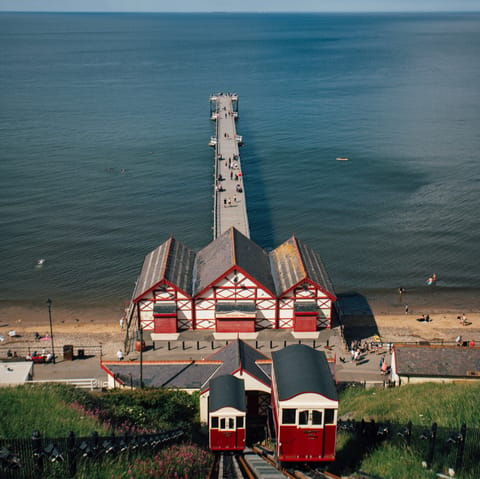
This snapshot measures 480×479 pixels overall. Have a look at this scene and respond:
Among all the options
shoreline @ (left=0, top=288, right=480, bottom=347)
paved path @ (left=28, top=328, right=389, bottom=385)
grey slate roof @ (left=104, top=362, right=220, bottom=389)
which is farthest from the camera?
shoreline @ (left=0, top=288, right=480, bottom=347)

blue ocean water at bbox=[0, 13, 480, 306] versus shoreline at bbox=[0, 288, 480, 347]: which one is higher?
blue ocean water at bbox=[0, 13, 480, 306]

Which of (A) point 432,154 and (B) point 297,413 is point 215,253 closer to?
(B) point 297,413

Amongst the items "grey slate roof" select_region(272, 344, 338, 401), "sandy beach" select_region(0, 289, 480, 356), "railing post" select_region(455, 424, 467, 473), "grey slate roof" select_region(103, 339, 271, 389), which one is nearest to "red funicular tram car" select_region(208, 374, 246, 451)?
"grey slate roof" select_region(272, 344, 338, 401)

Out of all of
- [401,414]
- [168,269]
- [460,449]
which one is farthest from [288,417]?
[168,269]

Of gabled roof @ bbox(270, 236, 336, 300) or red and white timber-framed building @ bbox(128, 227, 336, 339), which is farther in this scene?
gabled roof @ bbox(270, 236, 336, 300)

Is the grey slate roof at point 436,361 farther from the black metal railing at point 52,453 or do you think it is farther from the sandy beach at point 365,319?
the black metal railing at point 52,453

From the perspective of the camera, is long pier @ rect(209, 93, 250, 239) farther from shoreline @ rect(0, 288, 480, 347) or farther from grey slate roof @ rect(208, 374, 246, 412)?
grey slate roof @ rect(208, 374, 246, 412)

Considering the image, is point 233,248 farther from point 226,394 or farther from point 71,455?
point 71,455

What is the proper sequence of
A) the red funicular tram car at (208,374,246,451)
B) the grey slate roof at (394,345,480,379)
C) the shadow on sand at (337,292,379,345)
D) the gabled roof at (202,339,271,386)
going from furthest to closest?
the shadow on sand at (337,292,379,345) → the grey slate roof at (394,345,480,379) → the gabled roof at (202,339,271,386) → the red funicular tram car at (208,374,246,451)

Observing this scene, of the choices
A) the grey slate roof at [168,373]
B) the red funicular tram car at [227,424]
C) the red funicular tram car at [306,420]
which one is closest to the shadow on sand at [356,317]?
the grey slate roof at [168,373]
